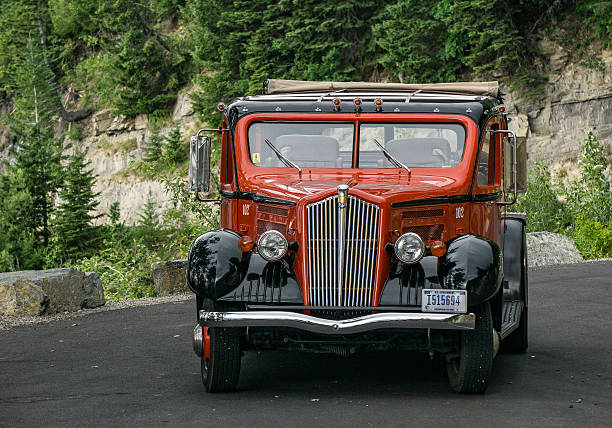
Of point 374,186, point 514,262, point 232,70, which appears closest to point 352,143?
point 374,186

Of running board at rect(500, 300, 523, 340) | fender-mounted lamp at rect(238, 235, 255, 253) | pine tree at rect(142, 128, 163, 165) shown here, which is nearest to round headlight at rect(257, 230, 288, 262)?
fender-mounted lamp at rect(238, 235, 255, 253)

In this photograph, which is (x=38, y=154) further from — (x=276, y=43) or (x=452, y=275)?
(x=452, y=275)

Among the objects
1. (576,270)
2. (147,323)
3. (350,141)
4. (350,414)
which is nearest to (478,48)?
(576,270)

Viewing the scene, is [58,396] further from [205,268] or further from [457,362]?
[457,362]

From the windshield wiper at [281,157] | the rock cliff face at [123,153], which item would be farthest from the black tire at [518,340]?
the rock cliff face at [123,153]

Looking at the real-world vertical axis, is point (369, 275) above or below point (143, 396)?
above

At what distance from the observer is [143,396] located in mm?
7379

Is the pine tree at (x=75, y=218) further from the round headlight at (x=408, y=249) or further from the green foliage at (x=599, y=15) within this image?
the round headlight at (x=408, y=249)

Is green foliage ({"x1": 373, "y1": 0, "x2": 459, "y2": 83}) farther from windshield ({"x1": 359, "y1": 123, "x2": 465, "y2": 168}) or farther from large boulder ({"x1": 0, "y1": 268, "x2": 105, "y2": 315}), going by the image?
windshield ({"x1": 359, "y1": 123, "x2": 465, "y2": 168})

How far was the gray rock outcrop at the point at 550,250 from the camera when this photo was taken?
19.8 metres

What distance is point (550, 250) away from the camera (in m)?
20.2

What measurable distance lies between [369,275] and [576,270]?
1136 centimetres

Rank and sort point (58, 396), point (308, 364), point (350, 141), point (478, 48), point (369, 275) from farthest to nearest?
point (478, 48) < point (308, 364) < point (350, 141) < point (58, 396) < point (369, 275)

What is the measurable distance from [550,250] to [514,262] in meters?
11.0
